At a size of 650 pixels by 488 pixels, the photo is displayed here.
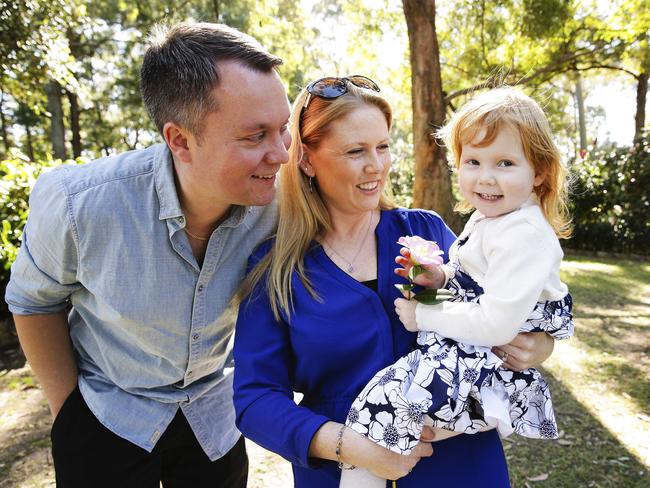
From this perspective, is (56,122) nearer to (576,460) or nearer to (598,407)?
(598,407)

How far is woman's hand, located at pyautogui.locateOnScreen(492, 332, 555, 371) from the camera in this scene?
161 cm

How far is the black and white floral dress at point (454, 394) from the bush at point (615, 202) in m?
10.3

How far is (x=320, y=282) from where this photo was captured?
1.77 meters

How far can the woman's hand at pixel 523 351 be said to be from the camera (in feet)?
5.29

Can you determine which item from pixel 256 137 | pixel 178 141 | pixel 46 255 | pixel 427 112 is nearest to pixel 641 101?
pixel 427 112

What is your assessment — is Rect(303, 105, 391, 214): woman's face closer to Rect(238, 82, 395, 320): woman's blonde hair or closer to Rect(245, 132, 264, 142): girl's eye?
Rect(238, 82, 395, 320): woman's blonde hair

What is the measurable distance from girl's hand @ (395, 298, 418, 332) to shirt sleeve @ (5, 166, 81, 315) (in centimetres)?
118

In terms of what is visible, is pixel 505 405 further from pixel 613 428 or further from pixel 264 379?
pixel 613 428

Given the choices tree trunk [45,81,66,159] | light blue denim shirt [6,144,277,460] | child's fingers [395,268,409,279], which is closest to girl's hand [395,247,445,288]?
child's fingers [395,268,409,279]

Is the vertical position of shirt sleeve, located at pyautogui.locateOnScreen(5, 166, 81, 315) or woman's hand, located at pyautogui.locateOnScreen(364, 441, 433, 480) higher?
shirt sleeve, located at pyautogui.locateOnScreen(5, 166, 81, 315)

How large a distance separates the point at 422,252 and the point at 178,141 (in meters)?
0.97

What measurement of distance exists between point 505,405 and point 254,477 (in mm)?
2660

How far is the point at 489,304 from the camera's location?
150cm

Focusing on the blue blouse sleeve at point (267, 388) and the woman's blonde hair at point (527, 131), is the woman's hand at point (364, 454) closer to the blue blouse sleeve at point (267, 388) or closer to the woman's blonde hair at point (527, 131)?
the blue blouse sleeve at point (267, 388)
